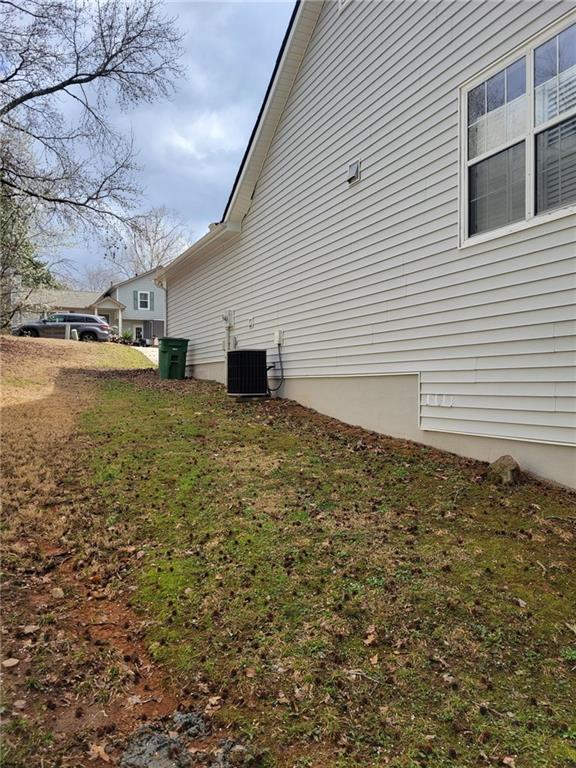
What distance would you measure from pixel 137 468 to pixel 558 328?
438 cm

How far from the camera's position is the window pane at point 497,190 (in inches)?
178

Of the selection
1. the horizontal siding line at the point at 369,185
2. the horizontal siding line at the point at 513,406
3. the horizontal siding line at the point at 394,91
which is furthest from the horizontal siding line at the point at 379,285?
the horizontal siding line at the point at 394,91

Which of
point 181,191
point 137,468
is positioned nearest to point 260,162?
point 137,468

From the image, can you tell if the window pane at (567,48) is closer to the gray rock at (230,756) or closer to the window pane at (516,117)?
the window pane at (516,117)

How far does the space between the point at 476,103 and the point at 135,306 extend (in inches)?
1420

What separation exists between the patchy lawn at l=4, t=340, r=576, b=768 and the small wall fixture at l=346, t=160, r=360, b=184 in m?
3.93

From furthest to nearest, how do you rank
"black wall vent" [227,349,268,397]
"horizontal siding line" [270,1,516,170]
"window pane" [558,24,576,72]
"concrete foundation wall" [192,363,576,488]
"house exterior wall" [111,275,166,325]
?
"house exterior wall" [111,275,166,325], "black wall vent" [227,349,268,397], "horizontal siding line" [270,1,516,170], "concrete foundation wall" [192,363,576,488], "window pane" [558,24,576,72]

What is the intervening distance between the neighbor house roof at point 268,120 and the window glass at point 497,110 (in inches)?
171

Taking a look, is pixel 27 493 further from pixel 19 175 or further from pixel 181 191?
pixel 181 191

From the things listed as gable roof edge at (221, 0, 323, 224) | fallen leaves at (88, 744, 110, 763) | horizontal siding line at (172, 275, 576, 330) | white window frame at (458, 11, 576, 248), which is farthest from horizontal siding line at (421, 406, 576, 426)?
gable roof edge at (221, 0, 323, 224)

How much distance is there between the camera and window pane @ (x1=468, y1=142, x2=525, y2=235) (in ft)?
14.8

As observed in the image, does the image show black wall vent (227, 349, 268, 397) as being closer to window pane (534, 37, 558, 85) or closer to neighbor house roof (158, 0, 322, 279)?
neighbor house roof (158, 0, 322, 279)

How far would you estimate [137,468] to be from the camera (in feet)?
17.7

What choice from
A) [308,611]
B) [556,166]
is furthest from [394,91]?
[308,611]
